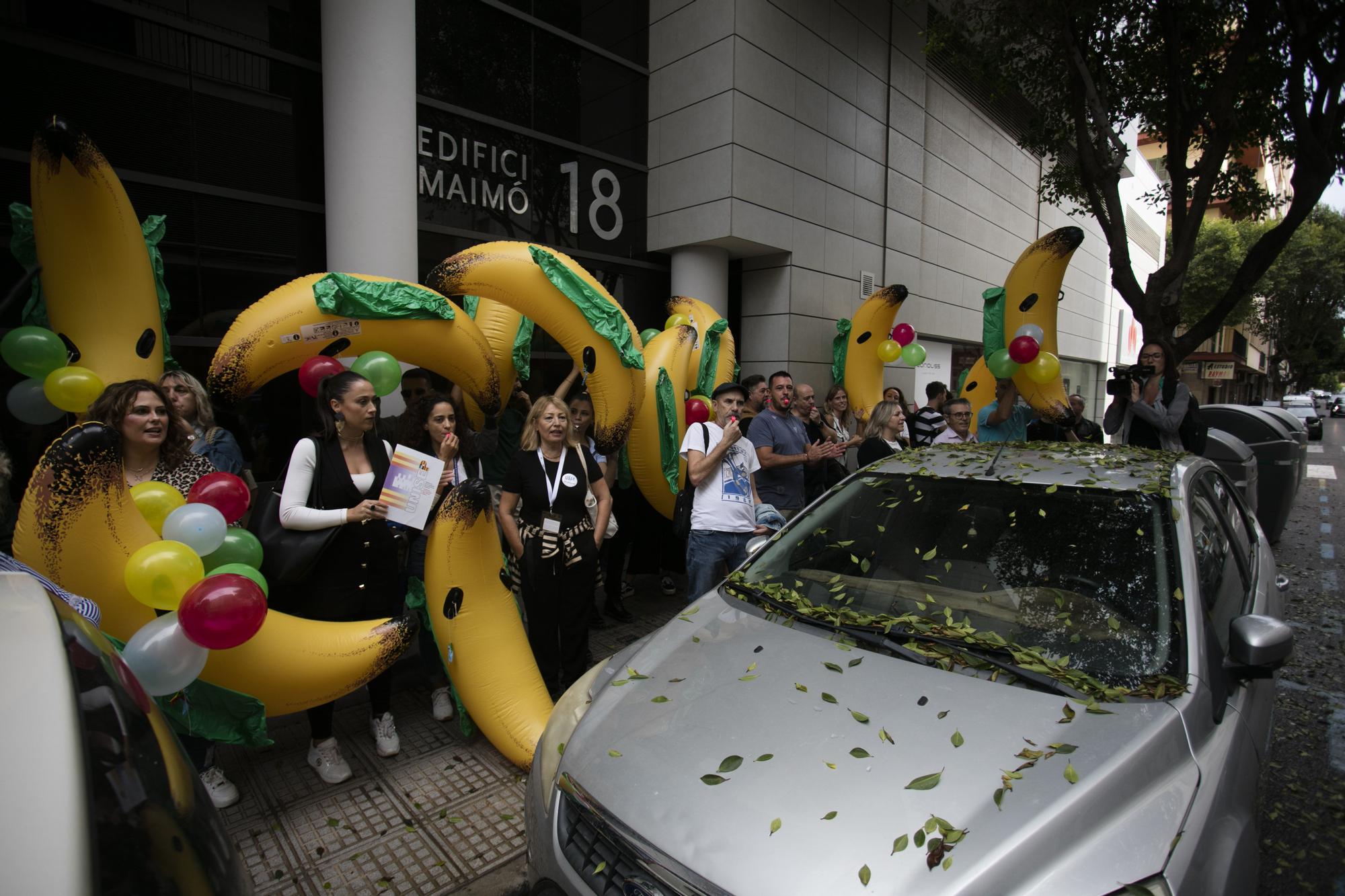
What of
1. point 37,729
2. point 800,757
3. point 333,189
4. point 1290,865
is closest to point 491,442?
point 333,189

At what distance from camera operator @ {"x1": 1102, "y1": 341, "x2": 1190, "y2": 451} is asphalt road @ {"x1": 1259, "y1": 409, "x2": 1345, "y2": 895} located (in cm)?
173

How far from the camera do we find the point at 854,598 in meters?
2.57

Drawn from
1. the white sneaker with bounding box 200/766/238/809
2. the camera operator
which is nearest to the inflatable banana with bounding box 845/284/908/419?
the camera operator

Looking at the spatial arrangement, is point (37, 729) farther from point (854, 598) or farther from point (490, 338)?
point (490, 338)

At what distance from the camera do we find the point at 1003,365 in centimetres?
655

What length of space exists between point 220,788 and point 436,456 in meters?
1.81

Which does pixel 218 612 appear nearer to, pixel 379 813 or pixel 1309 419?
pixel 379 813

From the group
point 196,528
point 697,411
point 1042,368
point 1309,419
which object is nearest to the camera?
point 196,528

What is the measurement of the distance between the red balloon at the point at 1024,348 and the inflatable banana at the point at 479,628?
5.02 meters

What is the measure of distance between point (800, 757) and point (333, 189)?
6.85m

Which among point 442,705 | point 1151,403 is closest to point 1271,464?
point 1151,403

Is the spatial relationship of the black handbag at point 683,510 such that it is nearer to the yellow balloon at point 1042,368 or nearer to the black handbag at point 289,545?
the black handbag at point 289,545

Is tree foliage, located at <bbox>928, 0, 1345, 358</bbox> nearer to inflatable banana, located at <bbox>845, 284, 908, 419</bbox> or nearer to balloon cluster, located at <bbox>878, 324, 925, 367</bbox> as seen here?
balloon cluster, located at <bbox>878, 324, 925, 367</bbox>

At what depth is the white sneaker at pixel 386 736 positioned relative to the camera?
11.7ft
